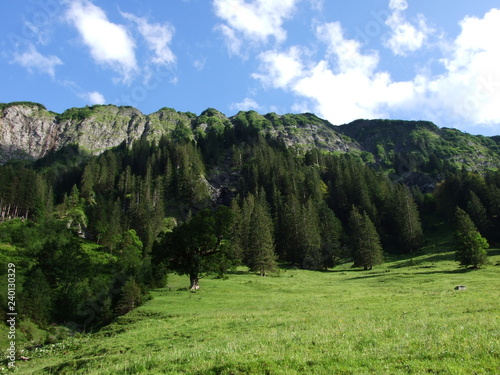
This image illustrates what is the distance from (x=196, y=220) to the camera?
1906 inches

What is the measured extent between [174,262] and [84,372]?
3459 centimetres

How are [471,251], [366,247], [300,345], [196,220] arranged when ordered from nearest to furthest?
[300,345], [196,220], [471,251], [366,247]

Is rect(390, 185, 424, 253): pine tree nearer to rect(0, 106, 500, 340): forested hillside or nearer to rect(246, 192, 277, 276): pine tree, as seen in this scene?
rect(0, 106, 500, 340): forested hillside

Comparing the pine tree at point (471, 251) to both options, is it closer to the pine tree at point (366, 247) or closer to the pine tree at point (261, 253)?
the pine tree at point (366, 247)

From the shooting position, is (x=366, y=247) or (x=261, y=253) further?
(x=366, y=247)

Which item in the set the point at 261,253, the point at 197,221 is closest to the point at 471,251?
the point at 261,253

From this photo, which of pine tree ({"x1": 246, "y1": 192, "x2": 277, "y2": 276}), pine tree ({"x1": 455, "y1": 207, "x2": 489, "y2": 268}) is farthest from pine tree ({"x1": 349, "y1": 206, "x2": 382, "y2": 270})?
pine tree ({"x1": 246, "y1": 192, "x2": 277, "y2": 276})

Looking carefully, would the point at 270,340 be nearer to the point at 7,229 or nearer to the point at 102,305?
the point at 102,305

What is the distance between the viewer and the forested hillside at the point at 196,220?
160 feet

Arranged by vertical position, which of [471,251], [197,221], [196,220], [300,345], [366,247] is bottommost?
[300,345]

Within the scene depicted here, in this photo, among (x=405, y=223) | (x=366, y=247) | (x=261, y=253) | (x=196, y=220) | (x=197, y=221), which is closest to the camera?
(x=197, y=221)

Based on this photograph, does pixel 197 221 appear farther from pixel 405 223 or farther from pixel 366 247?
pixel 405 223

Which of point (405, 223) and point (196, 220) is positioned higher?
point (405, 223)

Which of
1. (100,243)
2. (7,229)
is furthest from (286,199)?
(7,229)
